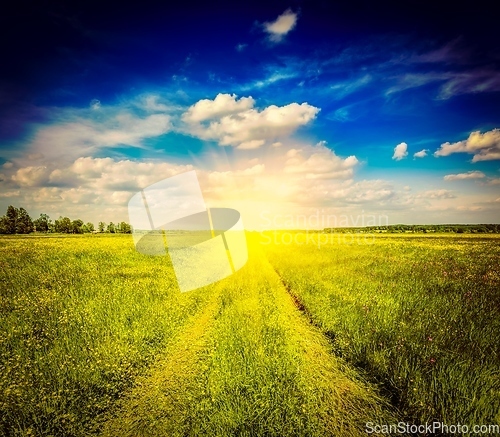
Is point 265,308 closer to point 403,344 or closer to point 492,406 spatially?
point 403,344

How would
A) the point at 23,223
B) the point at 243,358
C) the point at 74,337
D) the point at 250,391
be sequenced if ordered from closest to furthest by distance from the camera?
the point at 250,391 < the point at 243,358 < the point at 74,337 < the point at 23,223

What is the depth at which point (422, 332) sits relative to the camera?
6859 mm

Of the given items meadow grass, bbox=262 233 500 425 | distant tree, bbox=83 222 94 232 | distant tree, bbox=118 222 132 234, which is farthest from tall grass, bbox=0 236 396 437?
distant tree, bbox=83 222 94 232

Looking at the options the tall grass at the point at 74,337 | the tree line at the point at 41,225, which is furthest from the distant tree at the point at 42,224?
the tall grass at the point at 74,337

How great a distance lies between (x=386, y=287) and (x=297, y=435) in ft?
29.8

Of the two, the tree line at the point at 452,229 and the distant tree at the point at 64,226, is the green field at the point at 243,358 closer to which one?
the tree line at the point at 452,229

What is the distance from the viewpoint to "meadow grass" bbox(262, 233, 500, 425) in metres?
4.44

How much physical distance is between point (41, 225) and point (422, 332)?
525 feet

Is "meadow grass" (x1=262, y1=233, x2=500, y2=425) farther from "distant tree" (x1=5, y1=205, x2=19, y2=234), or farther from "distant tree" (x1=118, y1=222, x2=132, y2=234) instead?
"distant tree" (x1=118, y1=222, x2=132, y2=234)

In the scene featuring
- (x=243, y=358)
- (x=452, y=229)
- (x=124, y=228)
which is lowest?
(x=452, y=229)

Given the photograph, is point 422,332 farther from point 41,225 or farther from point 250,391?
point 41,225

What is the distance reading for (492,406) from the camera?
13.7 ft

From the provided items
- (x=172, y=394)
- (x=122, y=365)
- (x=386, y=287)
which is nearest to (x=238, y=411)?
(x=172, y=394)

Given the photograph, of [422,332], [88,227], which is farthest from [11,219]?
[422,332]
